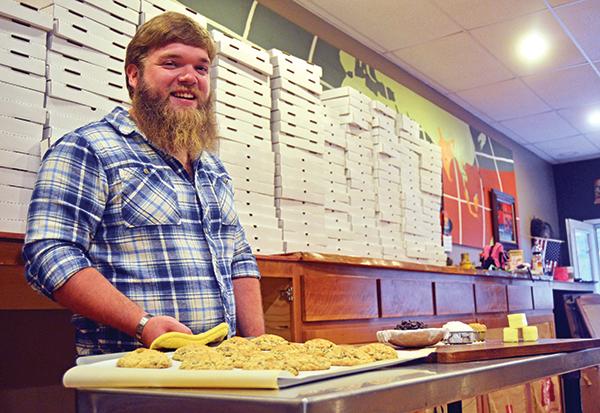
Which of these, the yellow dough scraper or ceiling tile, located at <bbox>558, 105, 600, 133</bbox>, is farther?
ceiling tile, located at <bbox>558, 105, 600, 133</bbox>

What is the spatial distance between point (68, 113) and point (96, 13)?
42 centimetres

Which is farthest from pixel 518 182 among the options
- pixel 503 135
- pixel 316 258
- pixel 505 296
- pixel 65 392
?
pixel 65 392

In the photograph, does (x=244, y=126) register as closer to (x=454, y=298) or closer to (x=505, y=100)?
(x=454, y=298)

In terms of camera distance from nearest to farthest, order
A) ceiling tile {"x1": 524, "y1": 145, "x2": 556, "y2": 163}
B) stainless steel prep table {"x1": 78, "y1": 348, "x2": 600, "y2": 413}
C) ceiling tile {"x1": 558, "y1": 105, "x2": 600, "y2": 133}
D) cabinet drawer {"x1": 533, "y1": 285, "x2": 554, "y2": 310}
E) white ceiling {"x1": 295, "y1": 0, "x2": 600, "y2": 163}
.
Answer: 1. stainless steel prep table {"x1": 78, "y1": 348, "x2": 600, "y2": 413}
2. white ceiling {"x1": 295, "y1": 0, "x2": 600, "y2": 163}
3. cabinet drawer {"x1": 533, "y1": 285, "x2": 554, "y2": 310}
4. ceiling tile {"x1": 558, "y1": 105, "x2": 600, "y2": 133}
5. ceiling tile {"x1": 524, "y1": 145, "x2": 556, "y2": 163}

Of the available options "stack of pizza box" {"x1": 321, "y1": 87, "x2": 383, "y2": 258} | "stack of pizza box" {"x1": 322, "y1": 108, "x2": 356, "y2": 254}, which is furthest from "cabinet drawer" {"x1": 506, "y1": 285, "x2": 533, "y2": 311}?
"stack of pizza box" {"x1": 322, "y1": 108, "x2": 356, "y2": 254}

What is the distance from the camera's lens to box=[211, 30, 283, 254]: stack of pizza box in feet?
9.63

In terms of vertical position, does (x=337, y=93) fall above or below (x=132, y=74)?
above

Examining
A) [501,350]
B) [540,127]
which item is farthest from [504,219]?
[501,350]

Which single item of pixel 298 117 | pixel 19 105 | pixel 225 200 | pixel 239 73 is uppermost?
→ pixel 239 73

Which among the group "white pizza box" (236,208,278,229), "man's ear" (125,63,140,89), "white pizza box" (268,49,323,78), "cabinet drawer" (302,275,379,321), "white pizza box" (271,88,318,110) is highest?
"white pizza box" (268,49,323,78)

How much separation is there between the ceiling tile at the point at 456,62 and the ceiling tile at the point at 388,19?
0.16 meters

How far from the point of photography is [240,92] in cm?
305

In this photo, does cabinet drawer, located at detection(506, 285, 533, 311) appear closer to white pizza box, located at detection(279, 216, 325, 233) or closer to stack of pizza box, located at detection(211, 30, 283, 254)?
white pizza box, located at detection(279, 216, 325, 233)

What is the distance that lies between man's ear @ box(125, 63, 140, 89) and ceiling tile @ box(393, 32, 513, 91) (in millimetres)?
3415
